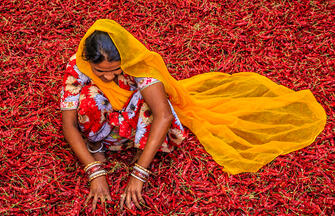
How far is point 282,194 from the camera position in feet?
8.23

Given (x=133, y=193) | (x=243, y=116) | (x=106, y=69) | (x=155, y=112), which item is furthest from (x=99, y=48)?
(x=243, y=116)

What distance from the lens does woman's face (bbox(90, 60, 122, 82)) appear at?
2068mm

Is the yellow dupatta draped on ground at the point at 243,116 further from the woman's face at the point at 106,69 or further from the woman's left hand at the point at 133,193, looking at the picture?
the woman's left hand at the point at 133,193

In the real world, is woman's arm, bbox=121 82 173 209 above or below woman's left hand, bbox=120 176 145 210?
above

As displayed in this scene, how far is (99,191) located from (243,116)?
146cm

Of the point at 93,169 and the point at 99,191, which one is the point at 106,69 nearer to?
the point at 93,169

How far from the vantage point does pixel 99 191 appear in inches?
95.0

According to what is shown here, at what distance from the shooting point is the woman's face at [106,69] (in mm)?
2068

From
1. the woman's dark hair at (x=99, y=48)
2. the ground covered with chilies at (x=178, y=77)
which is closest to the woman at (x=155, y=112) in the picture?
the woman's dark hair at (x=99, y=48)

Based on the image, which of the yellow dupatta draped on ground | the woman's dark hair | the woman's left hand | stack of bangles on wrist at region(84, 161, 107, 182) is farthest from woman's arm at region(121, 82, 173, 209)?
the woman's dark hair

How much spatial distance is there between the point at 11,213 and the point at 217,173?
1.69 m

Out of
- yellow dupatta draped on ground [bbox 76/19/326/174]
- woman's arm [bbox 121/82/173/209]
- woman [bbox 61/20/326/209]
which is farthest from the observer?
yellow dupatta draped on ground [bbox 76/19/326/174]

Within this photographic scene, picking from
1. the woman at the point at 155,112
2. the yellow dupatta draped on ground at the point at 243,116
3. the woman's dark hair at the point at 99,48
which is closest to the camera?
the woman's dark hair at the point at 99,48

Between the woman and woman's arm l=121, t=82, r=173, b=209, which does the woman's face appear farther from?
woman's arm l=121, t=82, r=173, b=209
